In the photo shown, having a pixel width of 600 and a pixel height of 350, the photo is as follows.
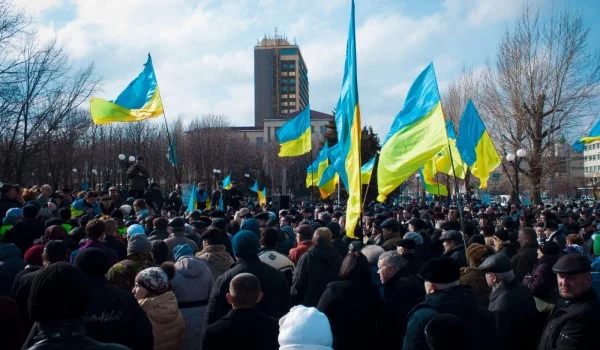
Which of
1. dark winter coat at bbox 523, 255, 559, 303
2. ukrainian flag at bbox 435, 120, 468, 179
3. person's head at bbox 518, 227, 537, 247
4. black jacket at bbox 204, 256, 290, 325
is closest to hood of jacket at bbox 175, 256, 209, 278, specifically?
black jacket at bbox 204, 256, 290, 325

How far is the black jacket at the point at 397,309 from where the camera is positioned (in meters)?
5.62

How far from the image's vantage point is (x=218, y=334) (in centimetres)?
427

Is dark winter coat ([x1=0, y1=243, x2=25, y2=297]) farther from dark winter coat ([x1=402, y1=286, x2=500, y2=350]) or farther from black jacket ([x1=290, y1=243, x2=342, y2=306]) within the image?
dark winter coat ([x1=402, y1=286, x2=500, y2=350])

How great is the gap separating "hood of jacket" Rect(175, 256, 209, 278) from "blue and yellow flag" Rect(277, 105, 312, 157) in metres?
12.9

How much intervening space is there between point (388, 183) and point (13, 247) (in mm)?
4995

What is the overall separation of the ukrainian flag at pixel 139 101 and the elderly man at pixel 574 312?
12.6m

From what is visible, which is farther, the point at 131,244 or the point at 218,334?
the point at 131,244

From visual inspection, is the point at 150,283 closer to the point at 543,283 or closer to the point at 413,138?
the point at 543,283

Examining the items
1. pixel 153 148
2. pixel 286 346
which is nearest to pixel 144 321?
pixel 286 346

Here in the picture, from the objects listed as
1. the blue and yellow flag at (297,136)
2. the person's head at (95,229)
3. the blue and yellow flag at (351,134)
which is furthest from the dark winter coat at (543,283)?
the blue and yellow flag at (297,136)

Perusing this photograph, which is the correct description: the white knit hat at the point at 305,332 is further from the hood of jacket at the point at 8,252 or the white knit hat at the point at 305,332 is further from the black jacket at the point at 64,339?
the hood of jacket at the point at 8,252

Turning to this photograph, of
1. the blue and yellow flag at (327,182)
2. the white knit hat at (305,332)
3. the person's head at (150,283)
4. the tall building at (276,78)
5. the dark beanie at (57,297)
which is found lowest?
the white knit hat at (305,332)

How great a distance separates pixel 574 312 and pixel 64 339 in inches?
136

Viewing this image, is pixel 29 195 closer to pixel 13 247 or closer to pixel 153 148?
pixel 13 247
